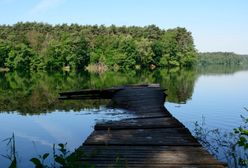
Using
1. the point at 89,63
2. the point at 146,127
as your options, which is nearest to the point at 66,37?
the point at 89,63

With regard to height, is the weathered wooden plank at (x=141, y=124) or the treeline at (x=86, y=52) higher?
the treeline at (x=86, y=52)

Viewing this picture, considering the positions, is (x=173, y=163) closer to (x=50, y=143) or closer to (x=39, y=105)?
(x=50, y=143)

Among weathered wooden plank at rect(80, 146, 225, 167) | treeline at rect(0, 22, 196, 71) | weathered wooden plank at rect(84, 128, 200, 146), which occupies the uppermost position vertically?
treeline at rect(0, 22, 196, 71)

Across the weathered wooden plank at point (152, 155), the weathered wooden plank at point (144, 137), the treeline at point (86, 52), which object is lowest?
the weathered wooden plank at point (144, 137)

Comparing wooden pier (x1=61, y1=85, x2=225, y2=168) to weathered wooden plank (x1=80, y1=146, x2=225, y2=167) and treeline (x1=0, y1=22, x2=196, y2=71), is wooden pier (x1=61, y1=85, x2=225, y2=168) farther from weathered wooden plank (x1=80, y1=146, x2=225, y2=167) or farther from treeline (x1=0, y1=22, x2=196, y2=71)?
treeline (x1=0, y1=22, x2=196, y2=71)

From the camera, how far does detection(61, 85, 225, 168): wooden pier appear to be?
8047 millimetres

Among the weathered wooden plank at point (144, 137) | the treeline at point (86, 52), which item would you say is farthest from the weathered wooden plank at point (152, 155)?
the treeline at point (86, 52)

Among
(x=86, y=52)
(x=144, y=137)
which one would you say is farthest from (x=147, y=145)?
(x=86, y=52)

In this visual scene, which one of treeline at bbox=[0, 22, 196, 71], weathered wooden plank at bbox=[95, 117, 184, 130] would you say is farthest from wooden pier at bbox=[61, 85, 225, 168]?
treeline at bbox=[0, 22, 196, 71]

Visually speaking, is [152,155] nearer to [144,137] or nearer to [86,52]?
[144,137]

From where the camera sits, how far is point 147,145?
9.96 metres

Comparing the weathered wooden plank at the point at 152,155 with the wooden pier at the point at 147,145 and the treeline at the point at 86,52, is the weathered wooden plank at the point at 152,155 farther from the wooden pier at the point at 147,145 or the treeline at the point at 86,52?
the treeline at the point at 86,52

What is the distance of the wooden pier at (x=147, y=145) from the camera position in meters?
8.05

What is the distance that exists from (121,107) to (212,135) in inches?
Answer: 238
